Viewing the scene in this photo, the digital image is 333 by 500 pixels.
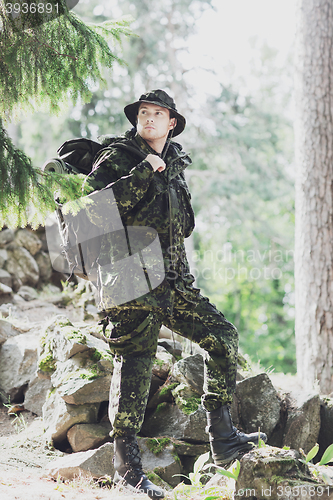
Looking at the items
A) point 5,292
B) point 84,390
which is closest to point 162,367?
point 84,390

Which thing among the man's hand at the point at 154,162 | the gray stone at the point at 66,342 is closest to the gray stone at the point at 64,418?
the gray stone at the point at 66,342

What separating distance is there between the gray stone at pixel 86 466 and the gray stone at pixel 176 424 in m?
0.60

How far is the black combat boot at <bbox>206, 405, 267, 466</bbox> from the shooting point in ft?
9.75

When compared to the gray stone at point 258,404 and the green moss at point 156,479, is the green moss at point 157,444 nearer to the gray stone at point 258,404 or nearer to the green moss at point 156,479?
the green moss at point 156,479

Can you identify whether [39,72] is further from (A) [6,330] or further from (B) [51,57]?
(A) [6,330]

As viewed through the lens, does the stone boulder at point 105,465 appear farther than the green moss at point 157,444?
No

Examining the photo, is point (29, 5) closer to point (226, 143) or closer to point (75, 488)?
point (75, 488)

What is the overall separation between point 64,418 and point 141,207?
215 cm

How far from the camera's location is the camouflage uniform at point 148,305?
9.57ft

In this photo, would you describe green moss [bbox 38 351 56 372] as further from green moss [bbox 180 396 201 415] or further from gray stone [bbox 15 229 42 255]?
gray stone [bbox 15 229 42 255]

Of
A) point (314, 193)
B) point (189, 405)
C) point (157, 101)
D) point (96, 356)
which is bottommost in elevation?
point (189, 405)

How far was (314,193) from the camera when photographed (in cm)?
569

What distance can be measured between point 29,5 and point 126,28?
1003 mm

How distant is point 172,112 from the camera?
3346mm
